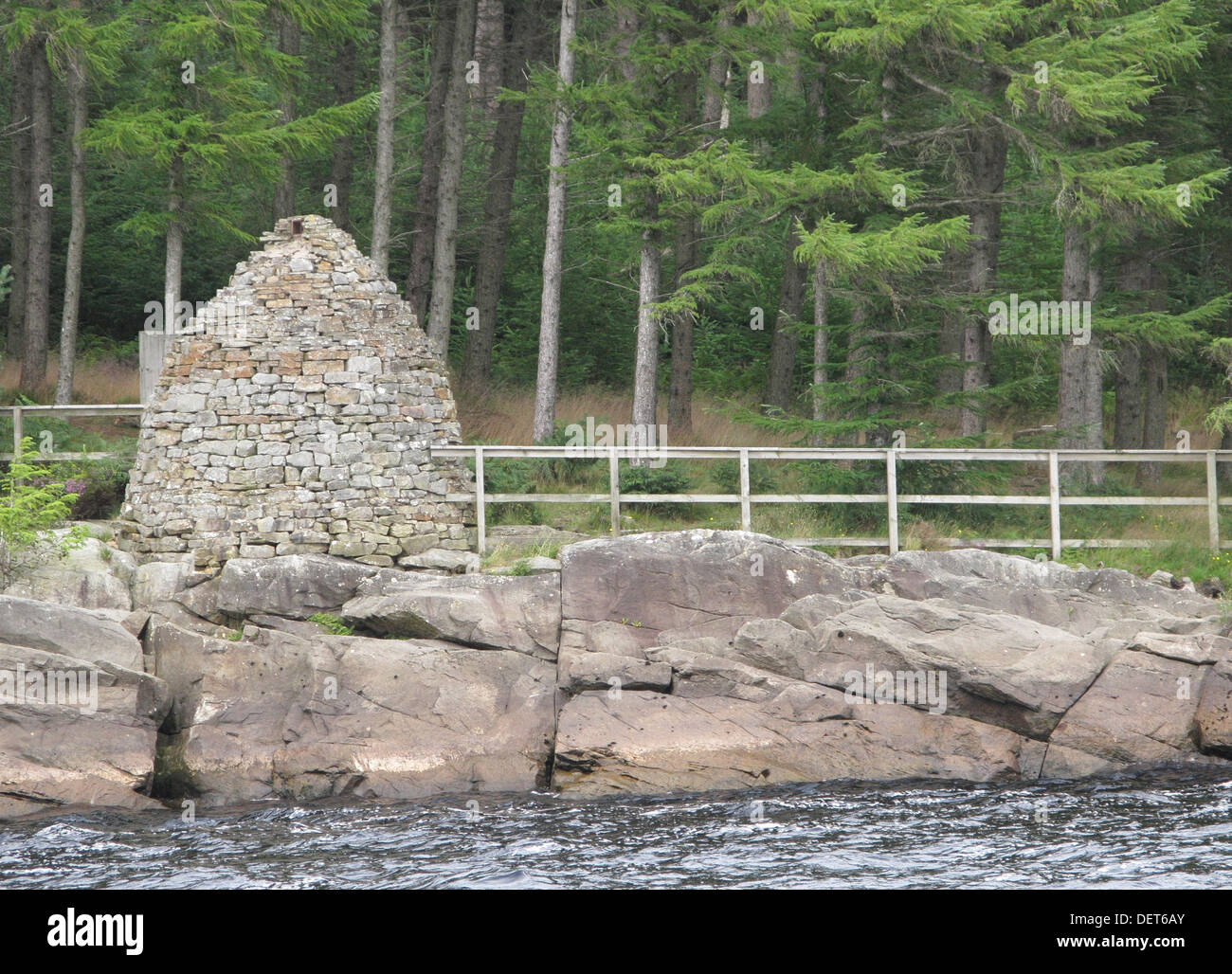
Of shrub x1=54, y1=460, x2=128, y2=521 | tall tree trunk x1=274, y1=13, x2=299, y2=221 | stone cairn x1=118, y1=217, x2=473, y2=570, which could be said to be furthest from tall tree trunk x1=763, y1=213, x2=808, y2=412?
shrub x1=54, y1=460, x2=128, y2=521

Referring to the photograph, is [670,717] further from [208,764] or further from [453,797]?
[208,764]

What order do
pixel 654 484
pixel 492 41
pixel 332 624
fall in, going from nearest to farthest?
pixel 332 624
pixel 654 484
pixel 492 41

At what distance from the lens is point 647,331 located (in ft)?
67.3

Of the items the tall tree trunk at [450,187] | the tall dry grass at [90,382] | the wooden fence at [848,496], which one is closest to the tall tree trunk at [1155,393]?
the wooden fence at [848,496]

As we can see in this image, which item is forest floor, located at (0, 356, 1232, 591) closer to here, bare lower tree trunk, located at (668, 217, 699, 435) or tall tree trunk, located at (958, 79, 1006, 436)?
tall tree trunk, located at (958, 79, 1006, 436)

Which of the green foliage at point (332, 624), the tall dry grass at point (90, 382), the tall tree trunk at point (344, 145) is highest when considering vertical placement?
the tall tree trunk at point (344, 145)

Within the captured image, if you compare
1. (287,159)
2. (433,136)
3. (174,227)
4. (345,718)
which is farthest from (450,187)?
(345,718)

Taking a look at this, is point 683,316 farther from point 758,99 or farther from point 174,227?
point 174,227

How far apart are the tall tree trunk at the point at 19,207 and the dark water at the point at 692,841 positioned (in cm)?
1528

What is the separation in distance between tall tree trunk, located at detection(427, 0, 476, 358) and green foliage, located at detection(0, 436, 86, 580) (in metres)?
7.28

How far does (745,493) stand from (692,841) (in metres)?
6.47

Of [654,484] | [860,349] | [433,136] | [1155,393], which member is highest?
[433,136]

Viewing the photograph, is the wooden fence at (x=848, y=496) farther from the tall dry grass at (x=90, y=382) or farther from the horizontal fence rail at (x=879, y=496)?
the tall dry grass at (x=90, y=382)

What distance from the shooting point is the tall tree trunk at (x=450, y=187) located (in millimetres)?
23547
